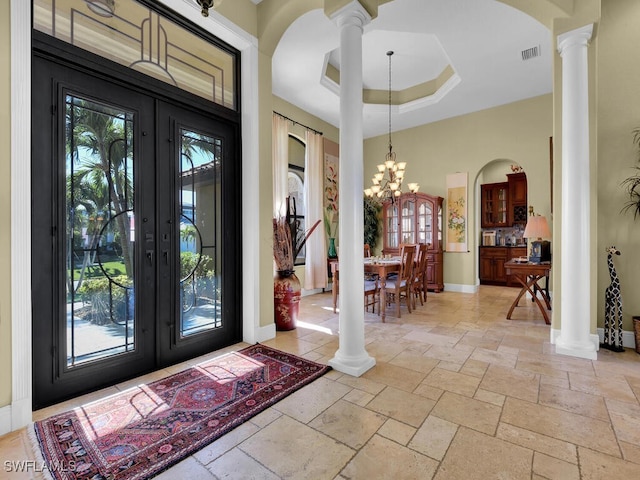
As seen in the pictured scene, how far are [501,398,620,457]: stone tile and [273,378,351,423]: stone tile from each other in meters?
1.06

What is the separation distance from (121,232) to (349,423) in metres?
2.17

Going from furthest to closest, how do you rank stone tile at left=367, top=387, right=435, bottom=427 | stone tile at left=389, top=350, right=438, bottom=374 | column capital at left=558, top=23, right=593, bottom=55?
1. column capital at left=558, top=23, right=593, bottom=55
2. stone tile at left=389, top=350, right=438, bottom=374
3. stone tile at left=367, top=387, right=435, bottom=427

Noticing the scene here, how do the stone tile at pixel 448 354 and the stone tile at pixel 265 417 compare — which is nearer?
the stone tile at pixel 265 417

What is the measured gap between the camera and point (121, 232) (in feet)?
8.02

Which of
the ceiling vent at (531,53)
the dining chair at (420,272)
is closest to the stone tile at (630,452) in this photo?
the dining chair at (420,272)

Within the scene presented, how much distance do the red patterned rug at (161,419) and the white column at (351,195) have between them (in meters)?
0.32

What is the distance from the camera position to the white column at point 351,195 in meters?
2.58

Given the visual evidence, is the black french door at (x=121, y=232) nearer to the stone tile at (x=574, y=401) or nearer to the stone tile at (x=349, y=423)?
the stone tile at (x=349, y=423)

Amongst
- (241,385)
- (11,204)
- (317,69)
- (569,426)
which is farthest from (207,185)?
(569,426)

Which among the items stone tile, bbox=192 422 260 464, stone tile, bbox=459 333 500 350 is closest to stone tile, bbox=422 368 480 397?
stone tile, bbox=459 333 500 350

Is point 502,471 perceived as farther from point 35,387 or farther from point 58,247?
point 58,247

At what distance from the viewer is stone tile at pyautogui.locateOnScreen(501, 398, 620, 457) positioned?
1663mm

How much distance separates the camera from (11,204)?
184 centimetres

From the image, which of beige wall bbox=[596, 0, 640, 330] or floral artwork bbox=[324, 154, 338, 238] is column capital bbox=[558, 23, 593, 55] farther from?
floral artwork bbox=[324, 154, 338, 238]
